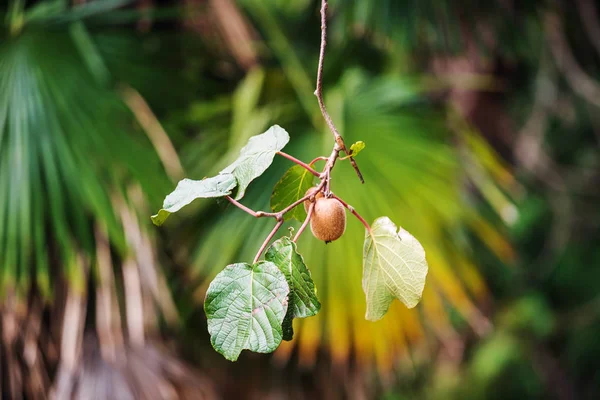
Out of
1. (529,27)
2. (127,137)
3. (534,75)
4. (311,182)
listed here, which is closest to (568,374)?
(534,75)

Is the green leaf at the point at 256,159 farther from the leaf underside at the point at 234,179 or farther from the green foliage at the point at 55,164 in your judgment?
the green foliage at the point at 55,164

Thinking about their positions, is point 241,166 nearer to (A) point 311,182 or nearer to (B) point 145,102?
(A) point 311,182

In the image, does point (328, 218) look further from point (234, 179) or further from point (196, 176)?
point (196, 176)

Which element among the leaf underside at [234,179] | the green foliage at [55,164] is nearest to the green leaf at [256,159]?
the leaf underside at [234,179]

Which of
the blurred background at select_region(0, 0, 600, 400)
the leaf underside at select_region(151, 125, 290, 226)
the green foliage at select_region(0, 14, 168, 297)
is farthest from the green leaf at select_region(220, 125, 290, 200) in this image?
the green foliage at select_region(0, 14, 168, 297)

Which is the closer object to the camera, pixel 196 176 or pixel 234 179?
pixel 234 179

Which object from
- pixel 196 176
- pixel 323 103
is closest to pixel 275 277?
pixel 323 103

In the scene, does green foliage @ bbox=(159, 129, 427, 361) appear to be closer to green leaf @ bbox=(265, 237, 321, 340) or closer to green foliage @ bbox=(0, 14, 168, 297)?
green leaf @ bbox=(265, 237, 321, 340)
